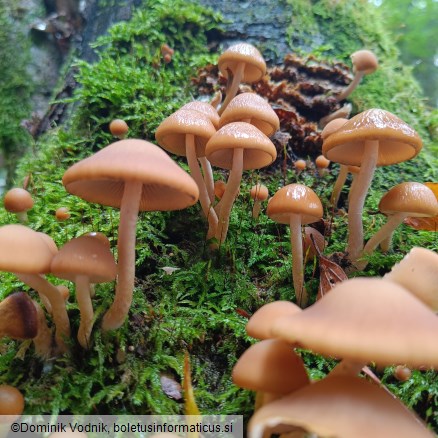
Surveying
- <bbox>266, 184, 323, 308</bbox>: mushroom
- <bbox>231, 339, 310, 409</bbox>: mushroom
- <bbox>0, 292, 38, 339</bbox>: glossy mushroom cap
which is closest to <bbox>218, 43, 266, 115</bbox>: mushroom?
<bbox>266, 184, 323, 308</bbox>: mushroom

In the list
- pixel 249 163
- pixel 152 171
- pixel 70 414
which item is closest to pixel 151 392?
pixel 70 414

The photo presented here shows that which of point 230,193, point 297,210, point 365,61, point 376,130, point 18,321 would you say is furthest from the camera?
point 365,61

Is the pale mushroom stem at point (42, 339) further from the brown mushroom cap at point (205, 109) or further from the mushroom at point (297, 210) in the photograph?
the brown mushroom cap at point (205, 109)

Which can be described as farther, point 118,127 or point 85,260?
point 118,127

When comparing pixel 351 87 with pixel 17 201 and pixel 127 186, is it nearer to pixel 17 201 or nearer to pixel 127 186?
pixel 127 186

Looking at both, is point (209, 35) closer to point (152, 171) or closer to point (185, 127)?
point (185, 127)

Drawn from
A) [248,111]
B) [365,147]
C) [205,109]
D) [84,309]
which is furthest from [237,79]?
[84,309]
